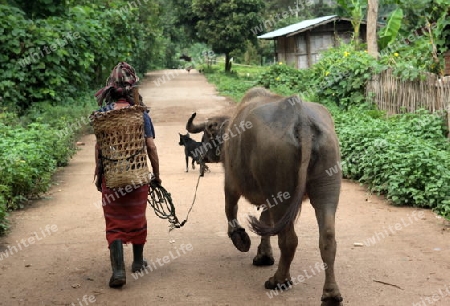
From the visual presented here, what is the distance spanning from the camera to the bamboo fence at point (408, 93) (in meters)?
10.7

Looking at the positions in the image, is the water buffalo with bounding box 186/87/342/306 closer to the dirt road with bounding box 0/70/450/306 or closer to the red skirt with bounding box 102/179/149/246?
the dirt road with bounding box 0/70/450/306

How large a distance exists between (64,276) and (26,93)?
1078 cm

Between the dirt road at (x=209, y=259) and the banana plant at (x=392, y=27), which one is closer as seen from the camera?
the dirt road at (x=209, y=259)

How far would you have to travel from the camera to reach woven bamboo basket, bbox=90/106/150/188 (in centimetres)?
532

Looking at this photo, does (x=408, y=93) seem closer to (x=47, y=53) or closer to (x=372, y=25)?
(x=372, y=25)

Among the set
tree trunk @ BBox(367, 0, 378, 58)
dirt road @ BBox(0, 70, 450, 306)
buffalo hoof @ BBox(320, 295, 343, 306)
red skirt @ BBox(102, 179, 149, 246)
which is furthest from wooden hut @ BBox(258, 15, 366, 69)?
buffalo hoof @ BBox(320, 295, 343, 306)

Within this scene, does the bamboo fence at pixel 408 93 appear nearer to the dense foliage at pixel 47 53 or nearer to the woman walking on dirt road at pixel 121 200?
the woman walking on dirt road at pixel 121 200

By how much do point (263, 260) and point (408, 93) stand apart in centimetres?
732

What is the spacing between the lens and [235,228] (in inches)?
238

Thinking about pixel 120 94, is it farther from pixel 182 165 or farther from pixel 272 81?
pixel 272 81

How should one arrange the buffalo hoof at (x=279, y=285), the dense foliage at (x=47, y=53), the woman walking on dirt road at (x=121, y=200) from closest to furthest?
the buffalo hoof at (x=279, y=285) → the woman walking on dirt road at (x=121, y=200) → the dense foliage at (x=47, y=53)

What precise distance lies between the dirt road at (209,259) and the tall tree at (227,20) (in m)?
26.9

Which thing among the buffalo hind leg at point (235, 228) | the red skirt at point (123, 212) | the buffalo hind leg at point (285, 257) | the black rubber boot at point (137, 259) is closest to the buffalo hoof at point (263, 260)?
the buffalo hind leg at point (235, 228)

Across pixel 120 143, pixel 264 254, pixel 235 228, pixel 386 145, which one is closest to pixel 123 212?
pixel 120 143
